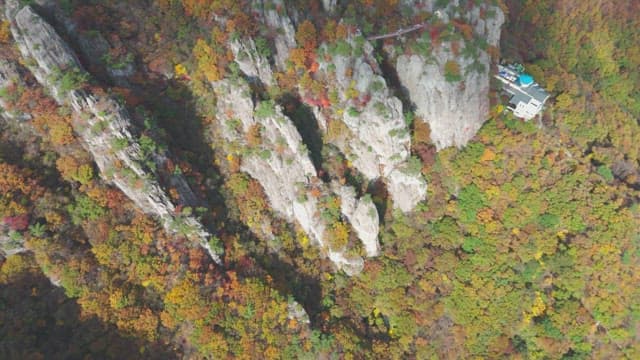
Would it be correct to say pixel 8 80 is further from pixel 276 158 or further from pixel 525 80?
pixel 525 80

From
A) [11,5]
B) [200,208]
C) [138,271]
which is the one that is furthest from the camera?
[200,208]

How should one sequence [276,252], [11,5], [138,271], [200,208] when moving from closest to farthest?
[11,5] < [138,271] < [200,208] < [276,252]

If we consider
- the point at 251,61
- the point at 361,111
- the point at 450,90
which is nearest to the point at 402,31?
the point at 450,90

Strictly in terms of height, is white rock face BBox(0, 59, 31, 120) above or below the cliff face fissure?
above

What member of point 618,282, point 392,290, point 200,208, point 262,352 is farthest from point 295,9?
point 618,282

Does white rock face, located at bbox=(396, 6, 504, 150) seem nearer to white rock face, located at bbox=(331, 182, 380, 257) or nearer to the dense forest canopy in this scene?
the dense forest canopy

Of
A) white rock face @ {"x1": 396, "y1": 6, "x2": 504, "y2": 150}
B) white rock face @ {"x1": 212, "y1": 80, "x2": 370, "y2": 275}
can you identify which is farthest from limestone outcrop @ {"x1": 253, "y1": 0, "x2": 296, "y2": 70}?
white rock face @ {"x1": 396, "y1": 6, "x2": 504, "y2": 150}

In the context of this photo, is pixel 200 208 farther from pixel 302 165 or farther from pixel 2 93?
pixel 2 93
